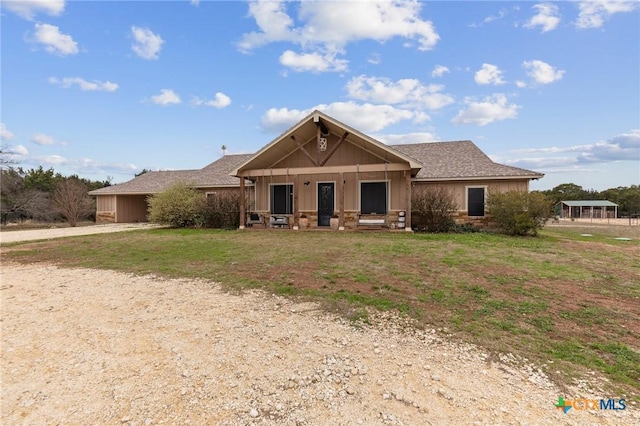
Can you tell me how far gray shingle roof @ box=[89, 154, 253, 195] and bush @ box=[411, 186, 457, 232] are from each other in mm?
10599

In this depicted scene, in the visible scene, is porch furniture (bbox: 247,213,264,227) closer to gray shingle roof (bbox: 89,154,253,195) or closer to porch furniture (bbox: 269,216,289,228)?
porch furniture (bbox: 269,216,289,228)

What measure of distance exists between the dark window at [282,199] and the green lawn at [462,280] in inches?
198

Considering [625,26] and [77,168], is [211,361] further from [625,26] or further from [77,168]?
[77,168]

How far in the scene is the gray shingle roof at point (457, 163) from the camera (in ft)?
43.1

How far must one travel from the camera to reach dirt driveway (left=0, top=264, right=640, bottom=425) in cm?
209

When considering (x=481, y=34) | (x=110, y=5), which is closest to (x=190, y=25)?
(x=110, y=5)

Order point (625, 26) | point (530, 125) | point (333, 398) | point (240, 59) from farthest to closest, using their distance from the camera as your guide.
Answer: point (530, 125) → point (240, 59) → point (625, 26) → point (333, 398)

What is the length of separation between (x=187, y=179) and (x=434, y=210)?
51.7ft

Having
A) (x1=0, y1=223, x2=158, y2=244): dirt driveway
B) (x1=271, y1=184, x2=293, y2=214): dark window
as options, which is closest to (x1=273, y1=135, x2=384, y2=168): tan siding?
(x1=271, y1=184, x2=293, y2=214): dark window

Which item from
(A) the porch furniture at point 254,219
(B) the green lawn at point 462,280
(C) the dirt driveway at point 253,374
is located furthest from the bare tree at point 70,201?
(C) the dirt driveway at point 253,374

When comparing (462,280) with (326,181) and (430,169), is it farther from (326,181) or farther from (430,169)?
(430,169)

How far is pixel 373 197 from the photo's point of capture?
13.9 m

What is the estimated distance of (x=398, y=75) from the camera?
1627 cm

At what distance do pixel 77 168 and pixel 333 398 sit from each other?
41.3 metres
